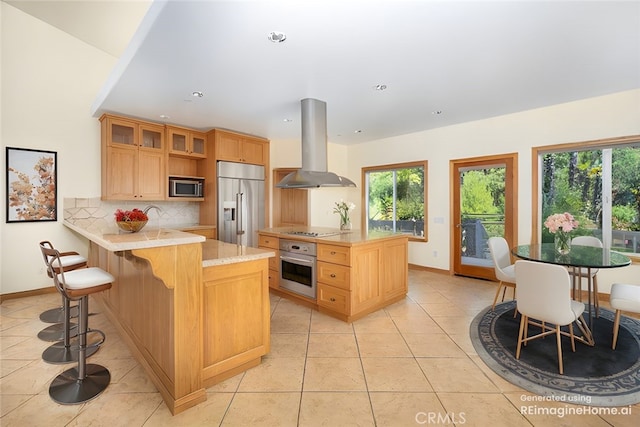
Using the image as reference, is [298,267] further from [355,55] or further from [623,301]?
[623,301]

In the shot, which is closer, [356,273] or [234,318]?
[234,318]

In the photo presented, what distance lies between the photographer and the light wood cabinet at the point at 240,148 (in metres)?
4.69

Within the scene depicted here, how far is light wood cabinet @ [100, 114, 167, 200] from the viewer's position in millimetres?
3945

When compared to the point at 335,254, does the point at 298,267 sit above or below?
below

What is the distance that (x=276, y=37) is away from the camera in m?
2.09

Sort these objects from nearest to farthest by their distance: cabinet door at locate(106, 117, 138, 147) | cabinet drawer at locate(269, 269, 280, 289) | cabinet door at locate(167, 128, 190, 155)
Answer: cabinet drawer at locate(269, 269, 280, 289) → cabinet door at locate(106, 117, 138, 147) → cabinet door at locate(167, 128, 190, 155)

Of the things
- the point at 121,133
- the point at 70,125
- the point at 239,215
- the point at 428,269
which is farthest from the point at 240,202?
the point at 428,269

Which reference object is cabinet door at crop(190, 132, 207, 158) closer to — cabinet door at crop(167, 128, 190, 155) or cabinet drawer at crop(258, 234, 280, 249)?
cabinet door at crop(167, 128, 190, 155)

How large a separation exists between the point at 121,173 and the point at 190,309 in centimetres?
334

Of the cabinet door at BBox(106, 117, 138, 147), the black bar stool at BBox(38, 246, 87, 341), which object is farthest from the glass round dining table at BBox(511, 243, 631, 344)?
the cabinet door at BBox(106, 117, 138, 147)

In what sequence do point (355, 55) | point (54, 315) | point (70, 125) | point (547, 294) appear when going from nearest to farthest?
point (547, 294), point (355, 55), point (54, 315), point (70, 125)

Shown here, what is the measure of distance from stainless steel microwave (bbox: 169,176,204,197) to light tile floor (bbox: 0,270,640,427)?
87.0 inches

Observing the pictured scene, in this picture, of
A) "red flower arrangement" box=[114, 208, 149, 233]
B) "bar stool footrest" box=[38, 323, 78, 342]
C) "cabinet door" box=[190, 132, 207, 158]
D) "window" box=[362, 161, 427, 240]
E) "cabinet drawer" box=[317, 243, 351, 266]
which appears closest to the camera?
"red flower arrangement" box=[114, 208, 149, 233]

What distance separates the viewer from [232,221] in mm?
4816
